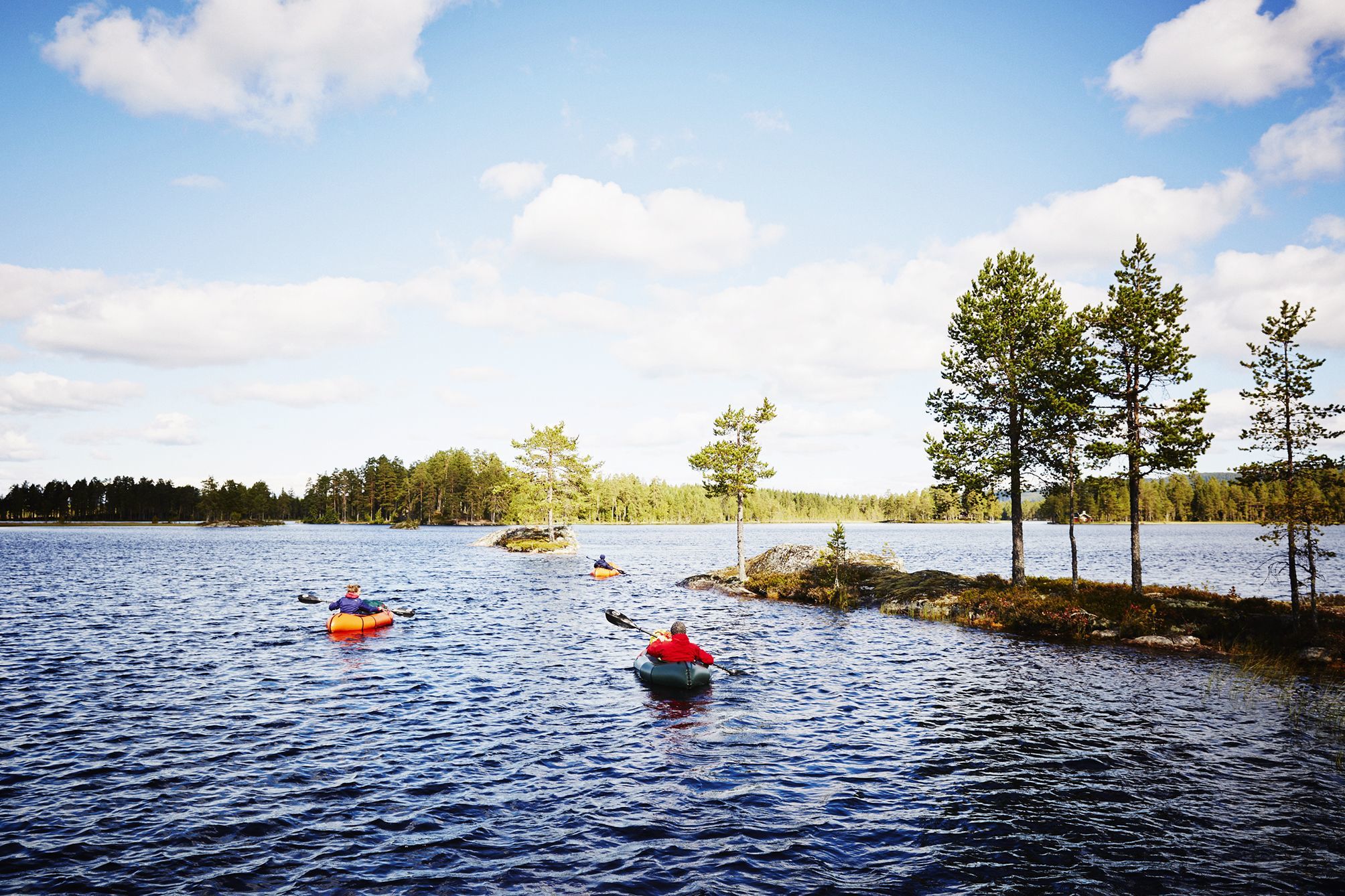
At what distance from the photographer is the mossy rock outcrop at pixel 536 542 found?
90062 mm

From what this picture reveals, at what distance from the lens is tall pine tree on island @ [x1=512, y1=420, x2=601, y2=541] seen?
88375 millimetres

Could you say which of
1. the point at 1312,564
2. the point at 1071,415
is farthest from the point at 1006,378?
the point at 1312,564

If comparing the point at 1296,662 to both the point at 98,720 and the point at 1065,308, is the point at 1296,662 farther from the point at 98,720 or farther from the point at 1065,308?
the point at 98,720

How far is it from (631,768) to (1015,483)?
30.2m

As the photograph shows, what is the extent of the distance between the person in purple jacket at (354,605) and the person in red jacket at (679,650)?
16.9 meters

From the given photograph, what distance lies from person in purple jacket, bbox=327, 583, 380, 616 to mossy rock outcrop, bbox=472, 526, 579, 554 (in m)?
54.5

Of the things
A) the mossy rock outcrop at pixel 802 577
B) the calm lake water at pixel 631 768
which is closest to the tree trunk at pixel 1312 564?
the calm lake water at pixel 631 768

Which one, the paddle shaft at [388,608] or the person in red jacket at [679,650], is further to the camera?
the paddle shaft at [388,608]

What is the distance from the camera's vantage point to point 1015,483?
3812 centimetres

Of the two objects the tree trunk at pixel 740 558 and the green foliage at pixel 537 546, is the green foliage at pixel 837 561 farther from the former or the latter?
the green foliage at pixel 537 546

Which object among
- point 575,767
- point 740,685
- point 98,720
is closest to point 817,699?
point 740,685

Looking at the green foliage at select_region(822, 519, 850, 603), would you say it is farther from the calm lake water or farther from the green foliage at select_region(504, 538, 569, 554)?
the green foliage at select_region(504, 538, 569, 554)

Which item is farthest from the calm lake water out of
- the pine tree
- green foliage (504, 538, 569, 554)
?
green foliage (504, 538, 569, 554)

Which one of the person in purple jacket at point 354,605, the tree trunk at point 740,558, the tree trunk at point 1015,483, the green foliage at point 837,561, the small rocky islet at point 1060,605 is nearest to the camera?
the small rocky islet at point 1060,605
